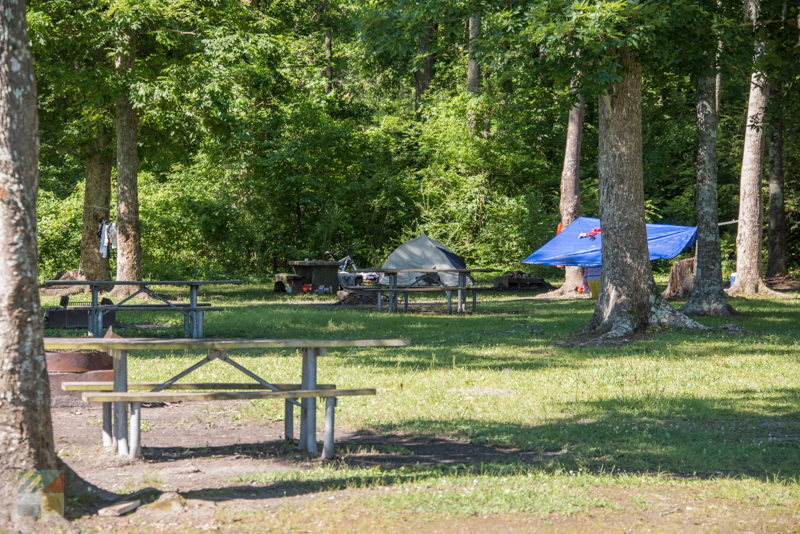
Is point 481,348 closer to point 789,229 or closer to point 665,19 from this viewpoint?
point 665,19

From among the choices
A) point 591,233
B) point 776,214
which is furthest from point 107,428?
point 776,214

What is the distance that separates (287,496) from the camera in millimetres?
4953

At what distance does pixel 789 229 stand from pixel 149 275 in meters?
19.7

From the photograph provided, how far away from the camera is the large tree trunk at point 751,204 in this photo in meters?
19.6

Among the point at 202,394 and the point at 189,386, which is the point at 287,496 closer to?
the point at 202,394

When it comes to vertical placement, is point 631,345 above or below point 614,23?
below

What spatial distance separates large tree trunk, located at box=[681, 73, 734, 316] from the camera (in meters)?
15.9

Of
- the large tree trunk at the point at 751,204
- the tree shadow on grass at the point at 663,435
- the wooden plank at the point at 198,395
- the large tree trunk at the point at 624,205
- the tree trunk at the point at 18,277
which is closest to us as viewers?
the tree trunk at the point at 18,277

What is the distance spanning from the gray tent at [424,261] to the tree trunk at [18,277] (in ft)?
62.2

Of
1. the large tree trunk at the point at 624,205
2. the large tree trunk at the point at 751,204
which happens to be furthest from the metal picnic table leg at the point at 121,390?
the large tree trunk at the point at 751,204

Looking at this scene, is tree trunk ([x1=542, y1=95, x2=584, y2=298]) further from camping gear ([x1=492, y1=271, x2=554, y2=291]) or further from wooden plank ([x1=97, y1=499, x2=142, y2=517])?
wooden plank ([x1=97, y1=499, x2=142, y2=517])

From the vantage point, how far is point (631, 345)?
39.9 ft

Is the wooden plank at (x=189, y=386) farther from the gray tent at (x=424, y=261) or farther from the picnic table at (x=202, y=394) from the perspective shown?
the gray tent at (x=424, y=261)

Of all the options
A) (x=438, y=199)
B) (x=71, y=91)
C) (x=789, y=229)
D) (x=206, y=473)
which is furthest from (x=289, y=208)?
(x=206, y=473)
